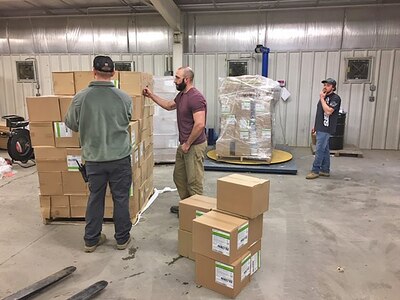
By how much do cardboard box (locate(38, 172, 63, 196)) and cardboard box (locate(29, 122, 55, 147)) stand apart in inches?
12.7

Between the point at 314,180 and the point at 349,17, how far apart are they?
447 cm

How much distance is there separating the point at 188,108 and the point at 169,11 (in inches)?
161

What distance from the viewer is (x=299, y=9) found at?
751cm

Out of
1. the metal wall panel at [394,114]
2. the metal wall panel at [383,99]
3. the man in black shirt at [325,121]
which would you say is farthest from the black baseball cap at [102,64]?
the metal wall panel at [394,114]

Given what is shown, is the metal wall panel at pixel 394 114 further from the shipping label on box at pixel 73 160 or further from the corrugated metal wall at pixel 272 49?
the shipping label on box at pixel 73 160

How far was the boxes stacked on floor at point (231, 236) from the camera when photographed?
2232mm

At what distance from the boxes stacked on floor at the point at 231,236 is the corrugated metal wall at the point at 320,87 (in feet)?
18.9

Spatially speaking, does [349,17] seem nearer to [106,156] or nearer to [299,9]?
[299,9]

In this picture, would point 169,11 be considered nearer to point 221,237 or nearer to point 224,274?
point 221,237

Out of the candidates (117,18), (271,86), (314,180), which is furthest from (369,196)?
(117,18)

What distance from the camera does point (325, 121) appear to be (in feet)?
16.6

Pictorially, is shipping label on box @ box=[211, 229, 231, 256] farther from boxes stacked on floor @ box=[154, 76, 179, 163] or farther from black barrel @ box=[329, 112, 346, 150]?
black barrel @ box=[329, 112, 346, 150]

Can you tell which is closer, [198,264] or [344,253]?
[198,264]

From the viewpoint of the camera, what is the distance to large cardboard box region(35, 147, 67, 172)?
3369 mm
